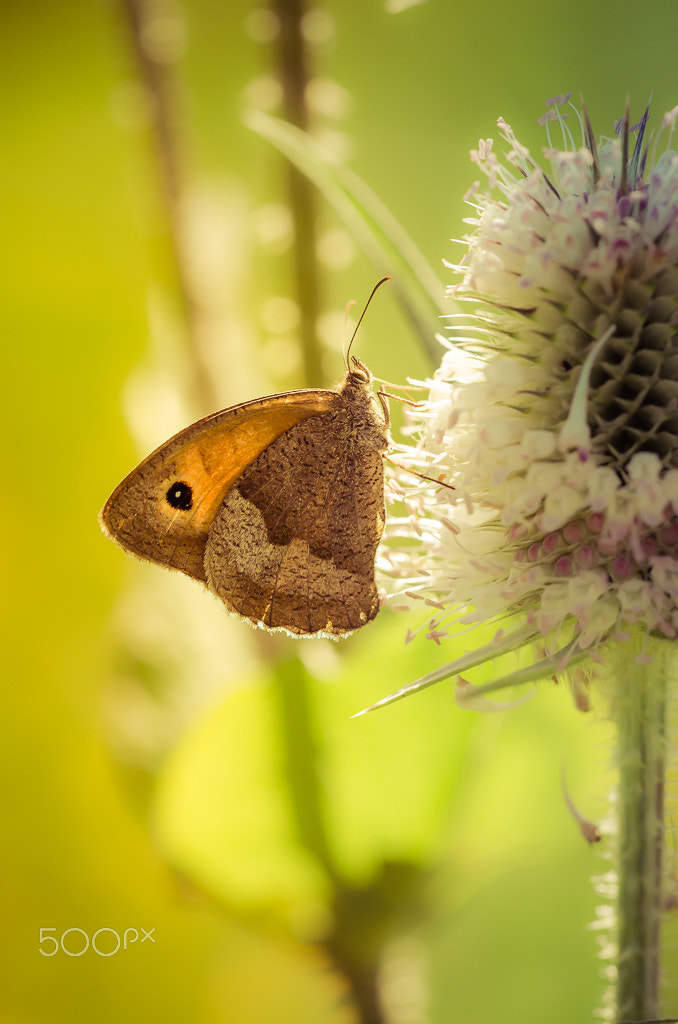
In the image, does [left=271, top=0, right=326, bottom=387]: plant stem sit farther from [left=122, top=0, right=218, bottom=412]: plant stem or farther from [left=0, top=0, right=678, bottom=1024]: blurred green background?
[left=122, top=0, right=218, bottom=412]: plant stem

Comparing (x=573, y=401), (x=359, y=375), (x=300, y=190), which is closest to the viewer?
(x=573, y=401)

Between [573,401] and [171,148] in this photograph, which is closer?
[573,401]

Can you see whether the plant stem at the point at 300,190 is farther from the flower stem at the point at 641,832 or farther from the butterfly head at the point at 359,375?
the flower stem at the point at 641,832

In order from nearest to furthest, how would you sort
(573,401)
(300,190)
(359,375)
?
(573,401), (300,190), (359,375)

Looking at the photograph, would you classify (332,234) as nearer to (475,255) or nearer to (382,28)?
(475,255)

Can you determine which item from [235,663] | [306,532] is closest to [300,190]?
[306,532]

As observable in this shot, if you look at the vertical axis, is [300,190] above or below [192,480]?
above

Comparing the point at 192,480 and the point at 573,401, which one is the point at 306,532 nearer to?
the point at 192,480
